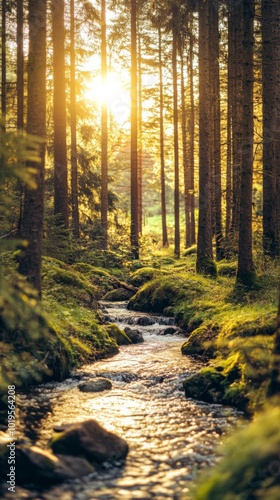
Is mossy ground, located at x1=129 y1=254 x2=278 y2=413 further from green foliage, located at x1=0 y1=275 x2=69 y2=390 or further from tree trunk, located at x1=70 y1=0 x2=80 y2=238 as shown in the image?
tree trunk, located at x1=70 y1=0 x2=80 y2=238

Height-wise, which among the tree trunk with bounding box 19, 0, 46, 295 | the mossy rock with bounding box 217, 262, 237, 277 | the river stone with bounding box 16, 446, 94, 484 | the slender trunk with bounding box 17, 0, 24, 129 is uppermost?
the slender trunk with bounding box 17, 0, 24, 129

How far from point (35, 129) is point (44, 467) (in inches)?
242

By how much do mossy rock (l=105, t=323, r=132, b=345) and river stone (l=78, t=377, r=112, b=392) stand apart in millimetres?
3404

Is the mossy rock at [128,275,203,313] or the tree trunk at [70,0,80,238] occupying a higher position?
the tree trunk at [70,0,80,238]

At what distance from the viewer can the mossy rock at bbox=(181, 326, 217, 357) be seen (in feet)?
34.5

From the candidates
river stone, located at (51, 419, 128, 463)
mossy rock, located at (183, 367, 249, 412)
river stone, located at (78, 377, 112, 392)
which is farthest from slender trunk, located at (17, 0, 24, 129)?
river stone, located at (51, 419, 128, 463)

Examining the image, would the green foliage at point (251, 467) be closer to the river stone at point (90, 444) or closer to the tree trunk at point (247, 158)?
the river stone at point (90, 444)

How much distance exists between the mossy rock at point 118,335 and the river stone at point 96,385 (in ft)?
11.2

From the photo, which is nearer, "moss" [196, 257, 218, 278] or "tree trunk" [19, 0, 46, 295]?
"tree trunk" [19, 0, 46, 295]

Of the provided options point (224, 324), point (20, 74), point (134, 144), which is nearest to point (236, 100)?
point (134, 144)

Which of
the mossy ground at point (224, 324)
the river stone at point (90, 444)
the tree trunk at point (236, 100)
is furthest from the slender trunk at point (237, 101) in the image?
the river stone at point (90, 444)

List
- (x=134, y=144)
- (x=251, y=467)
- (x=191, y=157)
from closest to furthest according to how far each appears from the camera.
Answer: (x=251, y=467)
(x=134, y=144)
(x=191, y=157)

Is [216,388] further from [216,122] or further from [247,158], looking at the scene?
[216,122]

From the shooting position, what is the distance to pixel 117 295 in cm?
1814
